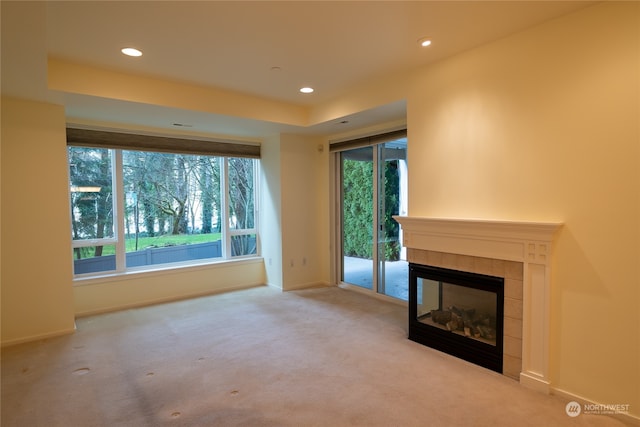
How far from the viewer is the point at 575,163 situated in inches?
92.8

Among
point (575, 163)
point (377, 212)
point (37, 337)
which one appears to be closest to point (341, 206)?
point (377, 212)

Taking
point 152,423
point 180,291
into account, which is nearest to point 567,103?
point 152,423

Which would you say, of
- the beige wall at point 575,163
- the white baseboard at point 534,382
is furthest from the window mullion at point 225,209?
the white baseboard at point 534,382

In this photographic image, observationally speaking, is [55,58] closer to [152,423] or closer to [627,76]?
[152,423]

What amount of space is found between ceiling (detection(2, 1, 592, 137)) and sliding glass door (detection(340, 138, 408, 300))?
3.48ft

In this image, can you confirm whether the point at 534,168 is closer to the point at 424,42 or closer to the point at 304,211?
the point at 424,42

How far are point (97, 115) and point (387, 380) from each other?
4.10m

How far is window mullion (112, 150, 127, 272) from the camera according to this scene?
4520 millimetres

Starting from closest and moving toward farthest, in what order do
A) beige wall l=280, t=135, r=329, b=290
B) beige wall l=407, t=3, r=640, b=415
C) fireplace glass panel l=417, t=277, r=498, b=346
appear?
beige wall l=407, t=3, r=640, b=415
fireplace glass panel l=417, t=277, r=498, b=346
beige wall l=280, t=135, r=329, b=290

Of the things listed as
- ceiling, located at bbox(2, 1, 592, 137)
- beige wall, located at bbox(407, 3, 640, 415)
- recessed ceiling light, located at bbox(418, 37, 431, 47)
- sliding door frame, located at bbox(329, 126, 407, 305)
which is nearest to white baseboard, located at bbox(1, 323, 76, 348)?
ceiling, located at bbox(2, 1, 592, 137)

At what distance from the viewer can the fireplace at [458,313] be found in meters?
2.78

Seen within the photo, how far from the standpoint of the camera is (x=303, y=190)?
5445 mm

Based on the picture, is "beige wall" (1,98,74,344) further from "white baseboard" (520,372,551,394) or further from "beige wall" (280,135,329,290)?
"white baseboard" (520,372,551,394)

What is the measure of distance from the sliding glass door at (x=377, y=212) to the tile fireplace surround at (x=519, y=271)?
1738 millimetres
